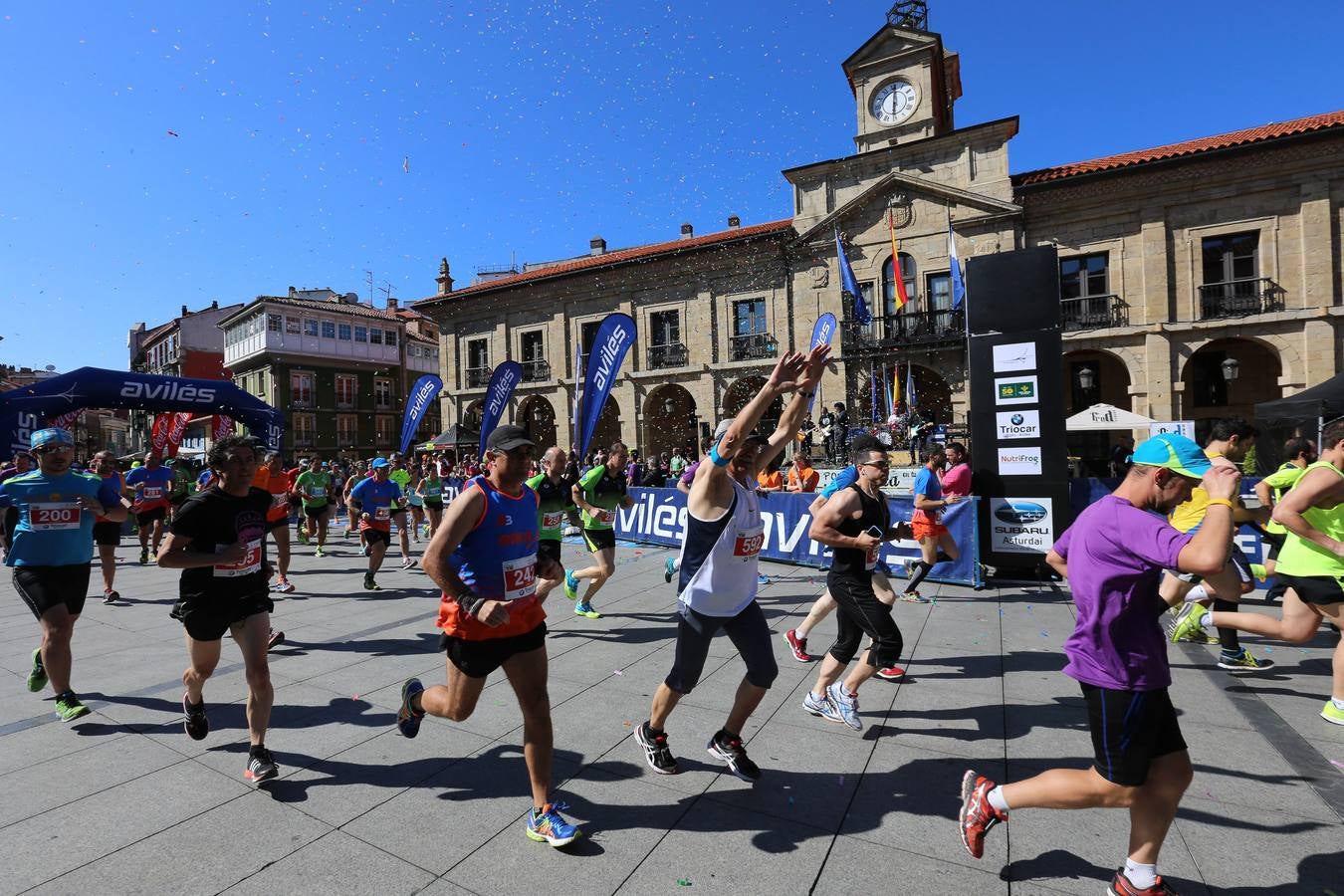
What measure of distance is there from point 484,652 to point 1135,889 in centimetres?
272

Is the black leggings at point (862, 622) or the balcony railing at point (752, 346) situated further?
the balcony railing at point (752, 346)

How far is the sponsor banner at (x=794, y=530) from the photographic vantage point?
28.0ft

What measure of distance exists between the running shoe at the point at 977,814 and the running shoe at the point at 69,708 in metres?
5.52

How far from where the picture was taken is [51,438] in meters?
4.48

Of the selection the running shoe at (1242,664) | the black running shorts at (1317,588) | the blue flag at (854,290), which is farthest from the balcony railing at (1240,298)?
the black running shorts at (1317,588)

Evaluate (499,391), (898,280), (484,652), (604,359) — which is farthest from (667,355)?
(484,652)

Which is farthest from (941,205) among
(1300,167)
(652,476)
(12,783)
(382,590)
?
(12,783)

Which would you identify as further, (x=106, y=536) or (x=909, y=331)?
(x=909, y=331)

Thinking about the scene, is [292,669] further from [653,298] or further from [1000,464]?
[653,298]

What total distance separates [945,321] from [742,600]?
845 inches

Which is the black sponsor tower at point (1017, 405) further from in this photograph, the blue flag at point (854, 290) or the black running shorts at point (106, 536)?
the blue flag at point (854, 290)

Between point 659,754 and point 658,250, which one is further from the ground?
point 658,250

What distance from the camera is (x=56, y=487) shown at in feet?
14.8

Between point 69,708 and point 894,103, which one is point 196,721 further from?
point 894,103
